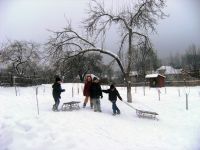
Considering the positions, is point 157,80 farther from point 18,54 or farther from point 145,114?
point 145,114

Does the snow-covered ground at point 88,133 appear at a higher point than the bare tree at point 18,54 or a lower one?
lower

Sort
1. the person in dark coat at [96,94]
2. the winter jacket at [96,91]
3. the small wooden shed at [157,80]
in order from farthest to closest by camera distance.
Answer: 1. the small wooden shed at [157,80]
2. the winter jacket at [96,91]
3. the person in dark coat at [96,94]

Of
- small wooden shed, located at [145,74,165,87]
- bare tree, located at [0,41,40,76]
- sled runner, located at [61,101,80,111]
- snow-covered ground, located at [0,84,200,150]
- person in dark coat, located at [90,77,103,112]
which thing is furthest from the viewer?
small wooden shed, located at [145,74,165,87]

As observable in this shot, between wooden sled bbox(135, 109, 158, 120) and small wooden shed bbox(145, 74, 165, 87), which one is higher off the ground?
small wooden shed bbox(145, 74, 165, 87)

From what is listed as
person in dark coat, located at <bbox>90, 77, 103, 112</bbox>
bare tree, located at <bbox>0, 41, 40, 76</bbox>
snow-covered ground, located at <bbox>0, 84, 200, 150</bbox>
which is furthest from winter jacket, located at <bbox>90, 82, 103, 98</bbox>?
bare tree, located at <bbox>0, 41, 40, 76</bbox>

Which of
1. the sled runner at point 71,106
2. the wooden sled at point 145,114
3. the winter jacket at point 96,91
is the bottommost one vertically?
the wooden sled at point 145,114

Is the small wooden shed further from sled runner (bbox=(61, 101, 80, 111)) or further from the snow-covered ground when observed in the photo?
sled runner (bbox=(61, 101, 80, 111))

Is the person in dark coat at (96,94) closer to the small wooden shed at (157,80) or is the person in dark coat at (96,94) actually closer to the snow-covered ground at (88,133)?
the snow-covered ground at (88,133)

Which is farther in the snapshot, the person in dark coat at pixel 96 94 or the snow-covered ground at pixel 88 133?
the person in dark coat at pixel 96 94

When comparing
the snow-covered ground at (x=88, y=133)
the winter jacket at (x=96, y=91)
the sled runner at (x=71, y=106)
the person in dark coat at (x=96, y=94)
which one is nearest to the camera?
the snow-covered ground at (x=88, y=133)

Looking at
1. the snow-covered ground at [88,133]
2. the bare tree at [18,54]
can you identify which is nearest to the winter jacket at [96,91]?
the snow-covered ground at [88,133]

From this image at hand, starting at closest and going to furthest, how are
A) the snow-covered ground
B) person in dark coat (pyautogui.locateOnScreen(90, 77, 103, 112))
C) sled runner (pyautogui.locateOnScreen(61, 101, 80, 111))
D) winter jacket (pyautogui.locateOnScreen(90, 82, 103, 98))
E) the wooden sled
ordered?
1. the snow-covered ground
2. sled runner (pyautogui.locateOnScreen(61, 101, 80, 111))
3. person in dark coat (pyautogui.locateOnScreen(90, 77, 103, 112))
4. winter jacket (pyautogui.locateOnScreen(90, 82, 103, 98))
5. the wooden sled

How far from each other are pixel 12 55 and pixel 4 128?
29.8 metres

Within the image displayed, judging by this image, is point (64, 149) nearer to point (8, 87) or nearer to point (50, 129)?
point (50, 129)
